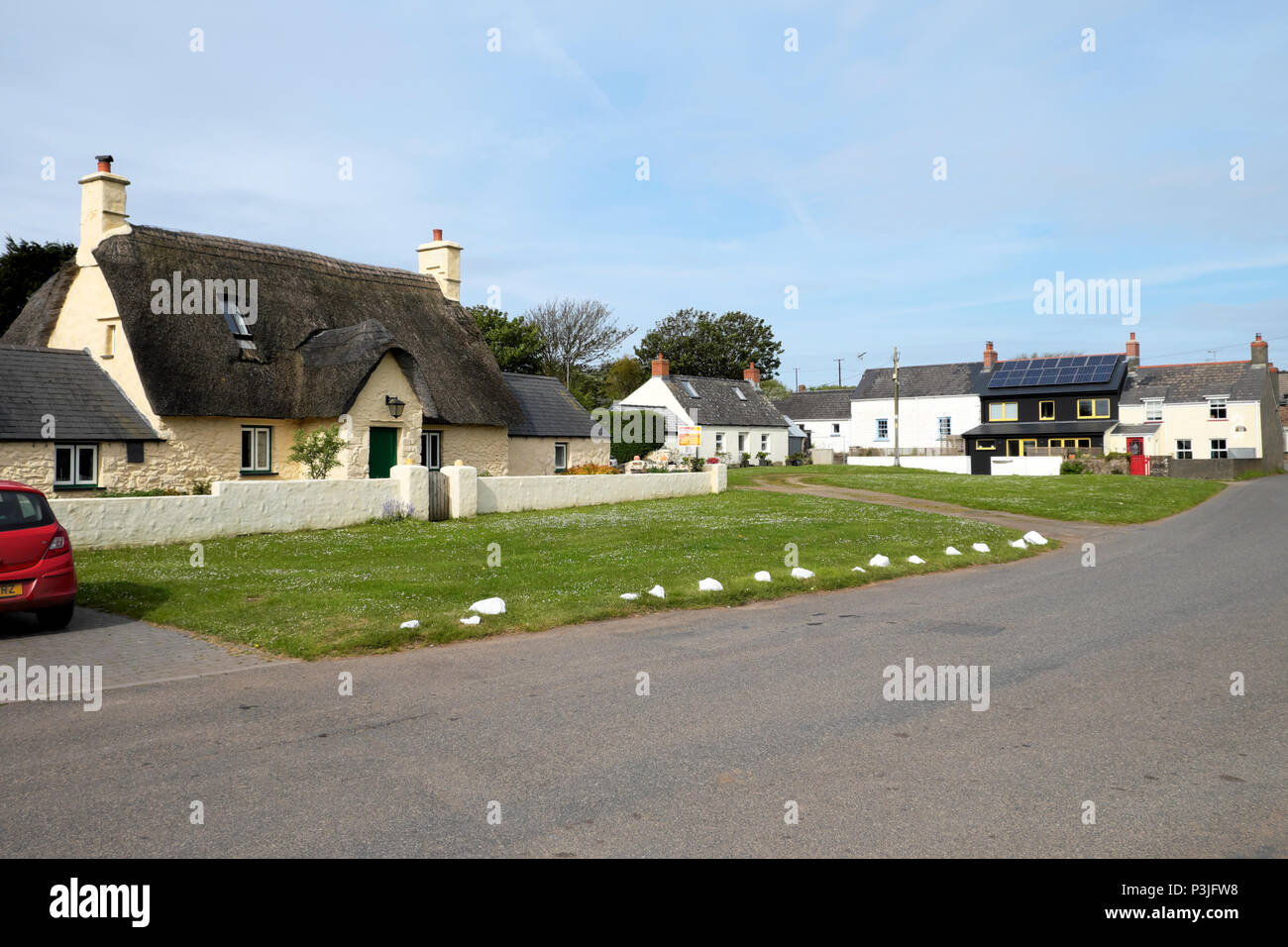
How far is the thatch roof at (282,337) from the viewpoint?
84.6 feet

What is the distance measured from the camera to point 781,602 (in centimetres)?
1321


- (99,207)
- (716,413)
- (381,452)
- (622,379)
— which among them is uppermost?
(99,207)

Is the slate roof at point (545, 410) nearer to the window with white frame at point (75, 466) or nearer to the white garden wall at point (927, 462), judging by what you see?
the window with white frame at point (75, 466)

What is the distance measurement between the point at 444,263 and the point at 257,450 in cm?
1233

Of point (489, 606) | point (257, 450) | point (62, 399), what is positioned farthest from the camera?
point (257, 450)

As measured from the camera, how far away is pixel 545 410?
3734 cm

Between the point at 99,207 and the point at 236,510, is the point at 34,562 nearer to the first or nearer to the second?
the point at 236,510

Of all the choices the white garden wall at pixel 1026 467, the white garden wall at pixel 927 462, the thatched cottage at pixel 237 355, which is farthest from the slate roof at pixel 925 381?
the thatched cottage at pixel 237 355

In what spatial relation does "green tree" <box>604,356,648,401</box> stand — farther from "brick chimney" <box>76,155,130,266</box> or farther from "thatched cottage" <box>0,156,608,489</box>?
"brick chimney" <box>76,155,130,266</box>

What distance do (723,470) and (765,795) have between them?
94.7 feet

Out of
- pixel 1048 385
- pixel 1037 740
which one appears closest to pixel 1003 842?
pixel 1037 740

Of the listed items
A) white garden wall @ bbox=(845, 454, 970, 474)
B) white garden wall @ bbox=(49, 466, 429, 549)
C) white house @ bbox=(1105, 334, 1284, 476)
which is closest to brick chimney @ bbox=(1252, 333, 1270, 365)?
white house @ bbox=(1105, 334, 1284, 476)

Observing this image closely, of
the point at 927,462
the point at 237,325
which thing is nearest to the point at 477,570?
the point at 237,325
